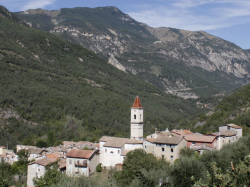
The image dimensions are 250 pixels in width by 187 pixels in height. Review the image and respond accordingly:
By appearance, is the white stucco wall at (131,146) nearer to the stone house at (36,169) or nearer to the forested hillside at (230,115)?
the stone house at (36,169)

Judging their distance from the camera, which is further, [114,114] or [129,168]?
[114,114]

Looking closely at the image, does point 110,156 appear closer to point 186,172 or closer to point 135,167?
point 135,167

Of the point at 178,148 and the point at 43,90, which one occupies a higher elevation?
the point at 43,90

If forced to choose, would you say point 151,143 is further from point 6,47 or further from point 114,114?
point 6,47

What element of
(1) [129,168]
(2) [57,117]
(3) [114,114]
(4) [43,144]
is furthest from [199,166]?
(3) [114,114]

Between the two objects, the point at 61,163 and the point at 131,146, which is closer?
the point at 131,146

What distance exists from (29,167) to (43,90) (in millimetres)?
93166

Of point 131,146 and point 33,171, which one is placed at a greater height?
point 131,146

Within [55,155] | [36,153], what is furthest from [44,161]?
[36,153]

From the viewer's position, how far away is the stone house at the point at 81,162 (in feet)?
181

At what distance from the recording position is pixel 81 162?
55.7 meters

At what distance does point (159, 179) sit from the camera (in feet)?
119

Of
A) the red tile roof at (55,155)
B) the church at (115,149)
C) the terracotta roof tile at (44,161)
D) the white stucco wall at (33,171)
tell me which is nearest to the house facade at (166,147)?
the church at (115,149)

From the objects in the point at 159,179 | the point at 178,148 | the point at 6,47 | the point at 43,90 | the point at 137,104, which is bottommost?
the point at 159,179
